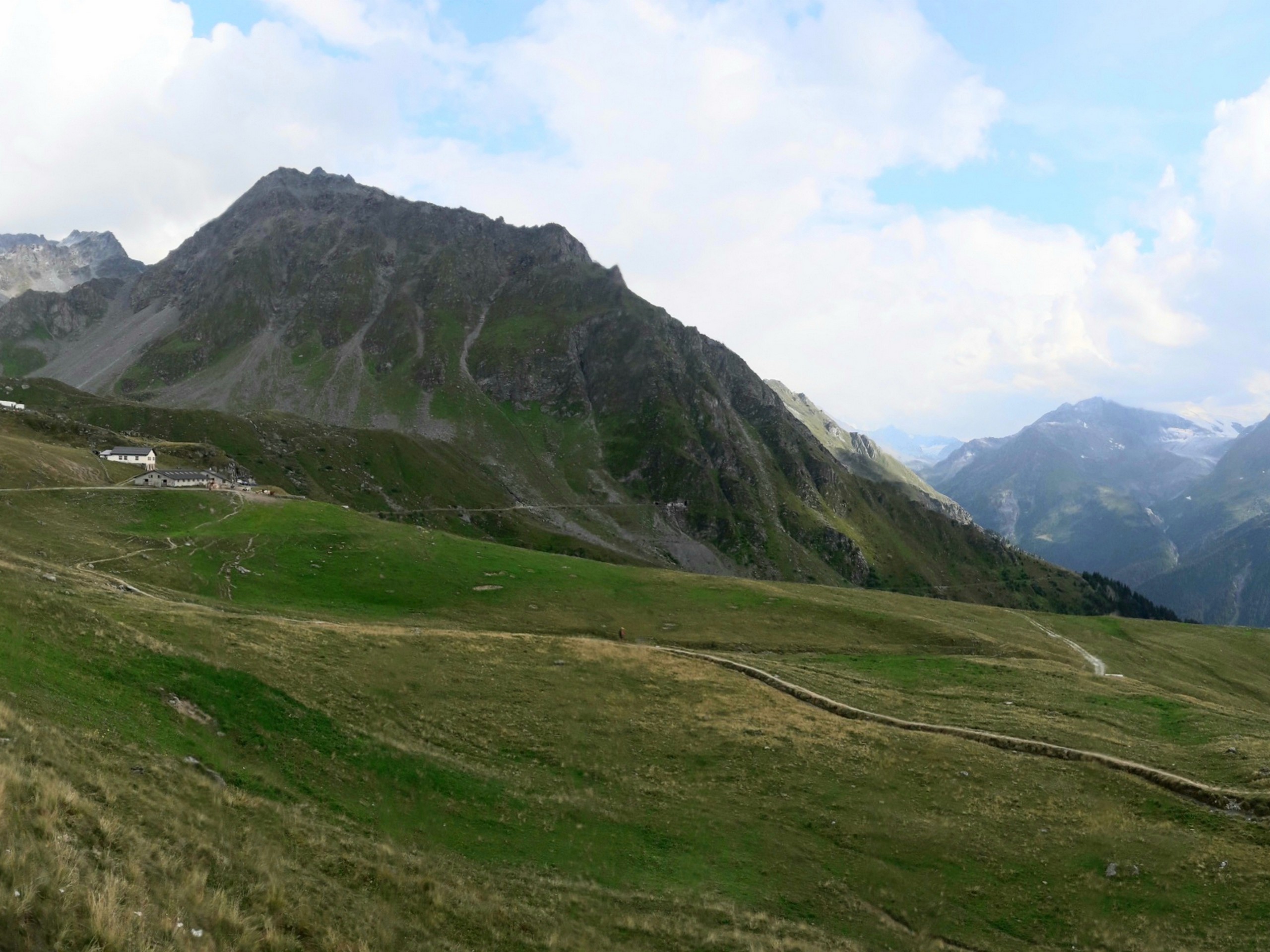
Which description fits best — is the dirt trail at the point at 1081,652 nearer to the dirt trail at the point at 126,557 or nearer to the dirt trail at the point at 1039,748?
the dirt trail at the point at 1039,748

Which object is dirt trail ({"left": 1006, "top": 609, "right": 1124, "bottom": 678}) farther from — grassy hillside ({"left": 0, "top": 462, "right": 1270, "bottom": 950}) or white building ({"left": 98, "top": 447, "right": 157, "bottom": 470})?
white building ({"left": 98, "top": 447, "right": 157, "bottom": 470})

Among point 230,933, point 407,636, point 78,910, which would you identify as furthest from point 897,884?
point 407,636

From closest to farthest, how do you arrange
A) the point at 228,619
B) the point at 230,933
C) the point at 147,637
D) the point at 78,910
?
the point at 78,910
the point at 230,933
the point at 147,637
the point at 228,619

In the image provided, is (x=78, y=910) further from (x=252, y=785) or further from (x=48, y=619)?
(x=48, y=619)

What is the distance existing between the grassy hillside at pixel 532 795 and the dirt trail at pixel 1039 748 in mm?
1362

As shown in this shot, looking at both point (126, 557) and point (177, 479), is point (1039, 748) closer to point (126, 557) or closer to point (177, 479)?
point (126, 557)

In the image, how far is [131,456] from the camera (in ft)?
381

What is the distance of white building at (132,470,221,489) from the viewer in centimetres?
10400

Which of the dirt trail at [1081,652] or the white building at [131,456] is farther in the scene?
the white building at [131,456]

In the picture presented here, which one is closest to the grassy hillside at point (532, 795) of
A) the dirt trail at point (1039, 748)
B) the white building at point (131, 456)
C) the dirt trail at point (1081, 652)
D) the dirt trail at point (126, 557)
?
the dirt trail at point (126, 557)

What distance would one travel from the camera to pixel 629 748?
34625 millimetres

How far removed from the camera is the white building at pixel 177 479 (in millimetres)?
104000

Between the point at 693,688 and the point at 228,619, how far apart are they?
2926cm

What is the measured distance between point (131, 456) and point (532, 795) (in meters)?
125
